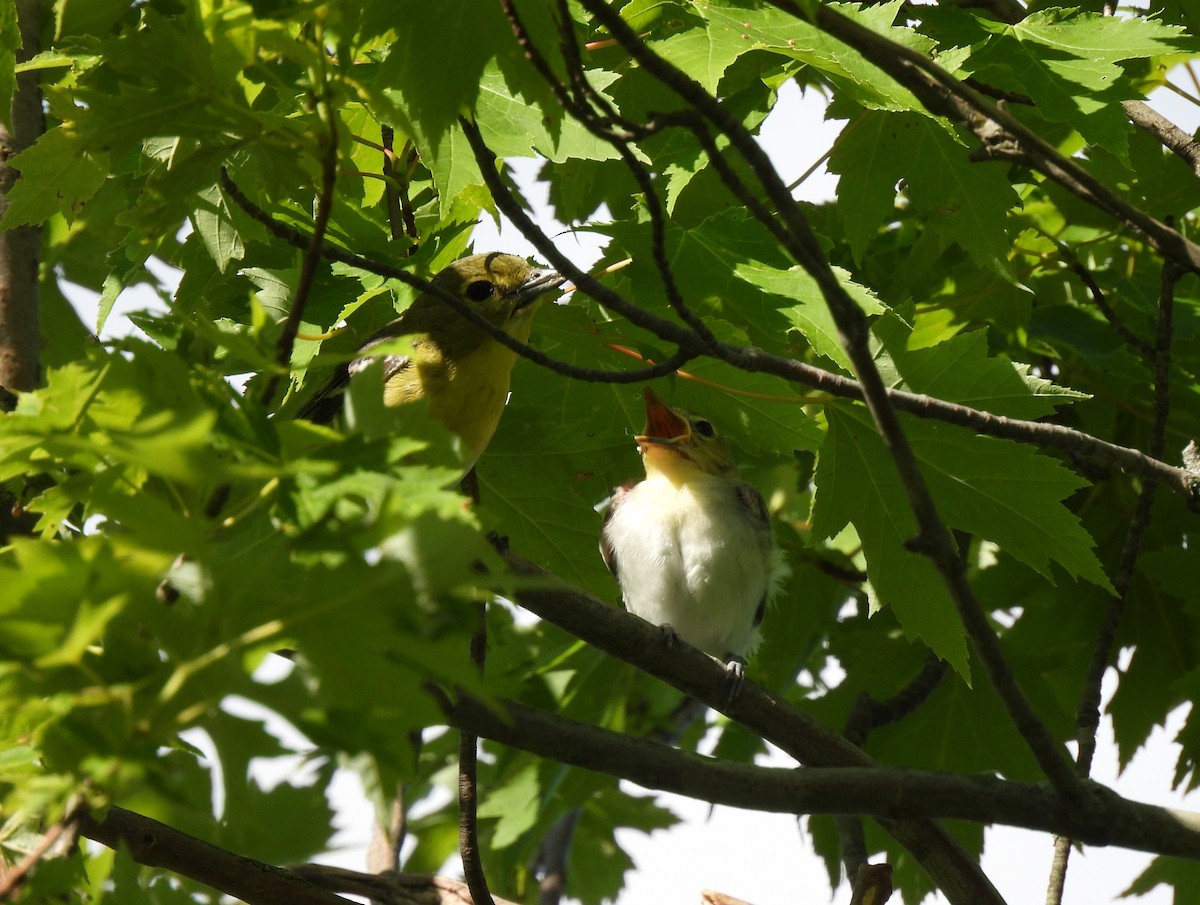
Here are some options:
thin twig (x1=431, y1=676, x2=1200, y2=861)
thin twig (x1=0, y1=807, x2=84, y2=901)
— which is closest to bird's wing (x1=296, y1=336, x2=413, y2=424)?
thin twig (x1=431, y1=676, x2=1200, y2=861)

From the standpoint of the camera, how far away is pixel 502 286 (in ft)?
13.8

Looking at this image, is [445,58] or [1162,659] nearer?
[445,58]

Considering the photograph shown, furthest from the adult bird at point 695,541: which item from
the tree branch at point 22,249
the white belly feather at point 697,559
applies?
the tree branch at point 22,249

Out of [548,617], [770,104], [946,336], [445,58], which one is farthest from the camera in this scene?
[946,336]

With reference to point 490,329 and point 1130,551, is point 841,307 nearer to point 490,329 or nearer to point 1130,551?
point 490,329

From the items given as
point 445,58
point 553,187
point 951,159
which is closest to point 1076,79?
point 951,159

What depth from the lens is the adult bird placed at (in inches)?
208

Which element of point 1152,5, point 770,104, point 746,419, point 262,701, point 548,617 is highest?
point 1152,5

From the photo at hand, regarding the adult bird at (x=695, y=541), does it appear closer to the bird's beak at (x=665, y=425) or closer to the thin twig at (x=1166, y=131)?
the bird's beak at (x=665, y=425)

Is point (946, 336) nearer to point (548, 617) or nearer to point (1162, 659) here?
point (1162, 659)

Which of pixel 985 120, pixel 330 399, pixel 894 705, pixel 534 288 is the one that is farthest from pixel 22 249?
pixel 894 705

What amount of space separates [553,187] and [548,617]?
2.76 meters

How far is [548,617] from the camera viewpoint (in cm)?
287

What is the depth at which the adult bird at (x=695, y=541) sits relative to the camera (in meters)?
5.27
